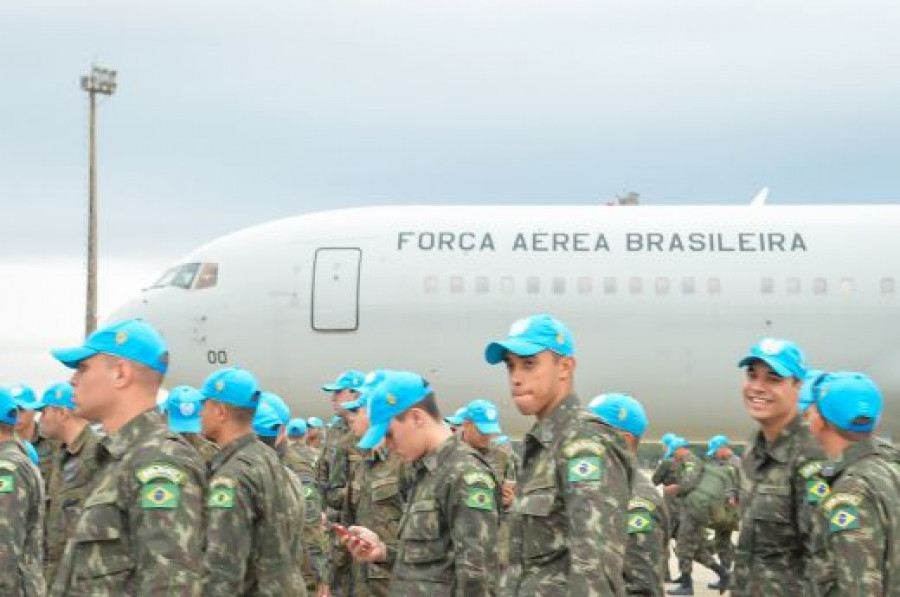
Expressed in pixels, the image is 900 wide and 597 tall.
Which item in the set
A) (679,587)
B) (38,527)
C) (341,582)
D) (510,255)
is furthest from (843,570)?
(510,255)

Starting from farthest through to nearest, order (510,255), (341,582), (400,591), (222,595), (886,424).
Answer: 1. (886,424)
2. (510,255)
3. (341,582)
4. (400,591)
5. (222,595)

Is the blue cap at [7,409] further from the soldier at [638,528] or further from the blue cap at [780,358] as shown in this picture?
the blue cap at [780,358]

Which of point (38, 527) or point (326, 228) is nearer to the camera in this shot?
→ point (38, 527)

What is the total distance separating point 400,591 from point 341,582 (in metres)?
3.33

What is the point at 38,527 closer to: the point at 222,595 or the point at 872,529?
the point at 222,595

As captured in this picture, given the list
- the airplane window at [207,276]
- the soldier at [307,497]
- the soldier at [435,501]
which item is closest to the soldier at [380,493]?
the soldier at [307,497]

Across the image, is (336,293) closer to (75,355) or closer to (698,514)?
(698,514)

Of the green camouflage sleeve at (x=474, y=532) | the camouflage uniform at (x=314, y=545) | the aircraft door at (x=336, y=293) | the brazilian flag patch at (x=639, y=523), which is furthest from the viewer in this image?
the aircraft door at (x=336, y=293)

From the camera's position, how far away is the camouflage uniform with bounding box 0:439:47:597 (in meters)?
5.22

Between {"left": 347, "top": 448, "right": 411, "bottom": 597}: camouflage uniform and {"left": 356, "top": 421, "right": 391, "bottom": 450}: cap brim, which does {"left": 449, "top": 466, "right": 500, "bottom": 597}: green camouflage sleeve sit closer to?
{"left": 356, "top": 421, "right": 391, "bottom": 450}: cap brim

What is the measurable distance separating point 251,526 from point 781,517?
222 cm

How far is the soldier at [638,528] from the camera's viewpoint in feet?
20.8

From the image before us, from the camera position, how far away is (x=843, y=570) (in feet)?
14.3

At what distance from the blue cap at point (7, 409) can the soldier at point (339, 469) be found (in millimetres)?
A: 2189
